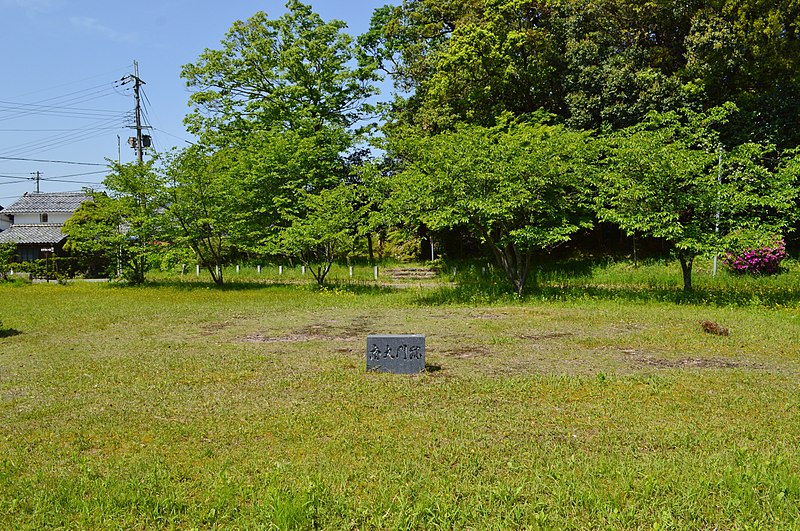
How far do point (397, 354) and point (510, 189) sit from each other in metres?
9.14

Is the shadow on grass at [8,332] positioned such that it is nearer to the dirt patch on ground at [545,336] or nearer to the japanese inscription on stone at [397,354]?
the japanese inscription on stone at [397,354]

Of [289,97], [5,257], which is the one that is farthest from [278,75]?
[5,257]

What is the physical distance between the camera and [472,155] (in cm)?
1684

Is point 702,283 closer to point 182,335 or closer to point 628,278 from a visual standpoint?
point 628,278

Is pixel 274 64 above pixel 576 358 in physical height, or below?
above

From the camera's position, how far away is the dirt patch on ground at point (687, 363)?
27.3 ft

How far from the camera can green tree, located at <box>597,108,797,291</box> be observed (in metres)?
14.7

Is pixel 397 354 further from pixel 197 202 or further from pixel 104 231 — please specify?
pixel 104 231

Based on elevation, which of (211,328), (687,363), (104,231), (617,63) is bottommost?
(687,363)

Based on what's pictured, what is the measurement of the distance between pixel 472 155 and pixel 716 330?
→ 27.6 feet

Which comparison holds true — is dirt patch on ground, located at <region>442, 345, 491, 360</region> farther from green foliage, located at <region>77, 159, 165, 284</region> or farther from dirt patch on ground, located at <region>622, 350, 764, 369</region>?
green foliage, located at <region>77, 159, 165, 284</region>

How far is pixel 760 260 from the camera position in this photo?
20.5 m

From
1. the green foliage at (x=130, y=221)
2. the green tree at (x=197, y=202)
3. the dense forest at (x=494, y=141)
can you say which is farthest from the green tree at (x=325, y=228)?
the green foliage at (x=130, y=221)

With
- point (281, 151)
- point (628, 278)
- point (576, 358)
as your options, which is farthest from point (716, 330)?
point (281, 151)
